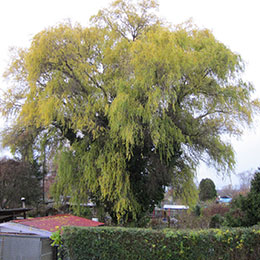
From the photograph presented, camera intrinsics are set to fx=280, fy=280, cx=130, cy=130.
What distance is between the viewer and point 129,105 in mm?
10625

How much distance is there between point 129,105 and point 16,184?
19066 mm

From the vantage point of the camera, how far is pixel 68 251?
22.6 ft

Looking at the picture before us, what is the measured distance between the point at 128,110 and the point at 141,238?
5.11 meters

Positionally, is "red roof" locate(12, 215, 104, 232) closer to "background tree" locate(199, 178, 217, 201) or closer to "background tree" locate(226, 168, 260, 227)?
"background tree" locate(226, 168, 260, 227)

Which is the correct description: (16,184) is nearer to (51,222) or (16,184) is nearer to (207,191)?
(51,222)

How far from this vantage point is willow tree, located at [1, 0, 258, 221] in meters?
10.9

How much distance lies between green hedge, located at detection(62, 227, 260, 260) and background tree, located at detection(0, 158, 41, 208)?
19.9m

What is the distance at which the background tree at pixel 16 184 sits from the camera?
81.9ft

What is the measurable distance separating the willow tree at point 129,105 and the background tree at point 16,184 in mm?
12963

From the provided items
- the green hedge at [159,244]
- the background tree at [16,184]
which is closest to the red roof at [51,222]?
the green hedge at [159,244]

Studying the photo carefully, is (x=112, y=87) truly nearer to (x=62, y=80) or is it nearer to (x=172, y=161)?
(x=62, y=80)

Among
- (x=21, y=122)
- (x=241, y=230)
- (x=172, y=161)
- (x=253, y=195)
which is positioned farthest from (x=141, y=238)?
(x=21, y=122)

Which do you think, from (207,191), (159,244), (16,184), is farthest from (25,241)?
(207,191)

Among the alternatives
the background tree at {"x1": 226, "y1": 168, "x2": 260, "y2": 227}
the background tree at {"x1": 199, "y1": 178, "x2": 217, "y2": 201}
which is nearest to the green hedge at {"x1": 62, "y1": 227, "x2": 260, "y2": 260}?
the background tree at {"x1": 226, "y1": 168, "x2": 260, "y2": 227}
